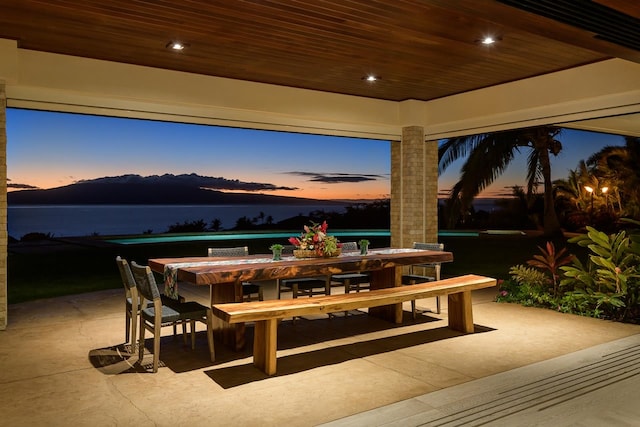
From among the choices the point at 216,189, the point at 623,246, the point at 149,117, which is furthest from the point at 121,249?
the point at 623,246

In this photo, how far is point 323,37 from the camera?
5344 mm

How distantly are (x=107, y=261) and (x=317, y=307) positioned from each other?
9216mm

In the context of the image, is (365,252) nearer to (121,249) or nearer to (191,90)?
(191,90)

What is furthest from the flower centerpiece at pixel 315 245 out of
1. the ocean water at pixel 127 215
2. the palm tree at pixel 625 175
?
the ocean water at pixel 127 215

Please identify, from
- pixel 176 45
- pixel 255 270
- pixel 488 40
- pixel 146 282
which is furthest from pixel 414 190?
pixel 146 282

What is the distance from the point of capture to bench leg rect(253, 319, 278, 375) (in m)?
4.05

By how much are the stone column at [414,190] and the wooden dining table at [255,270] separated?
9.51 feet

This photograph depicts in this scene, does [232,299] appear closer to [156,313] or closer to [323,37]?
[156,313]

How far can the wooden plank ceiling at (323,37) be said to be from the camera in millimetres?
4281

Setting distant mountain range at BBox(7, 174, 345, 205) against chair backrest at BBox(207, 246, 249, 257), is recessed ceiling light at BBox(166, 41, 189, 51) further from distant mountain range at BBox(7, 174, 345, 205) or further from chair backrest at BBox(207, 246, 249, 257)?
distant mountain range at BBox(7, 174, 345, 205)

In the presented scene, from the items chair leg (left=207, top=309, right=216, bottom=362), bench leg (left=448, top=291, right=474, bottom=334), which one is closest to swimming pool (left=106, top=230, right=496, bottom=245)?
bench leg (left=448, top=291, right=474, bottom=334)

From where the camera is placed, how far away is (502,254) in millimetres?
13203

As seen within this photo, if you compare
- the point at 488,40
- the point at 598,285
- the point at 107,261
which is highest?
the point at 488,40

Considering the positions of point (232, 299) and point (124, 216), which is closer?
point (232, 299)
